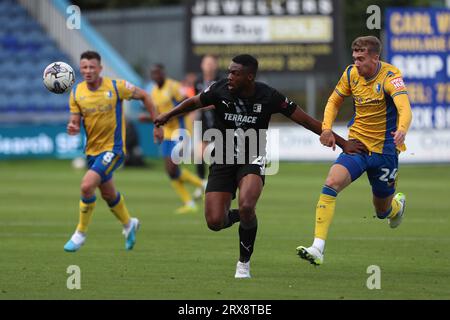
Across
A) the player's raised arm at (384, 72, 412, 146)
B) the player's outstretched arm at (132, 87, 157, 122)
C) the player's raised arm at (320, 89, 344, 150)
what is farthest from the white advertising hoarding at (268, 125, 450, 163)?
the player's raised arm at (384, 72, 412, 146)

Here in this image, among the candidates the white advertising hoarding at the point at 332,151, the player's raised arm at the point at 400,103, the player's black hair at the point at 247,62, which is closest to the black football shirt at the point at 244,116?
the player's black hair at the point at 247,62

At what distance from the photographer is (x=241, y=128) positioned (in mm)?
10617

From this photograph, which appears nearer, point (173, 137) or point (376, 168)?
point (376, 168)

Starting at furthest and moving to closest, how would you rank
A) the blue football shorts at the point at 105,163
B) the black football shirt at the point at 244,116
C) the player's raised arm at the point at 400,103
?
the blue football shorts at the point at 105,163 → the black football shirt at the point at 244,116 → the player's raised arm at the point at 400,103

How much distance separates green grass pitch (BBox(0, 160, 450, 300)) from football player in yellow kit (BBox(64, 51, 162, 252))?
0.51 meters

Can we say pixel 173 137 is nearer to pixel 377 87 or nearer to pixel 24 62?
pixel 377 87

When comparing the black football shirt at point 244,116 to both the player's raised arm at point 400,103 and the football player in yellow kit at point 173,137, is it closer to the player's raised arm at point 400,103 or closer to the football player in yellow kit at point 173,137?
the player's raised arm at point 400,103

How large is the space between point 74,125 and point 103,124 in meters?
0.59

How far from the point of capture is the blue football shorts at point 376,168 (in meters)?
11.1

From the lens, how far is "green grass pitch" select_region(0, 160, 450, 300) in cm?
962

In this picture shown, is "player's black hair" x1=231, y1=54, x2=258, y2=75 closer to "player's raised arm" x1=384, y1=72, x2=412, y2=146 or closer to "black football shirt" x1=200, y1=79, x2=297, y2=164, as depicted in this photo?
"black football shirt" x1=200, y1=79, x2=297, y2=164

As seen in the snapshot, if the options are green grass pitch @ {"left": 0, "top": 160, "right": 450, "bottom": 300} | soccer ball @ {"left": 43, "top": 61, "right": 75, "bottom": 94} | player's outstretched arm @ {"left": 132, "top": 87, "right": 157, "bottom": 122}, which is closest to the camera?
green grass pitch @ {"left": 0, "top": 160, "right": 450, "bottom": 300}

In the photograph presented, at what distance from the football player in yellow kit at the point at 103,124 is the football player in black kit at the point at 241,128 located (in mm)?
2501

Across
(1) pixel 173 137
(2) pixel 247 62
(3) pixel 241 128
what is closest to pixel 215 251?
(3) pixel 241 128
